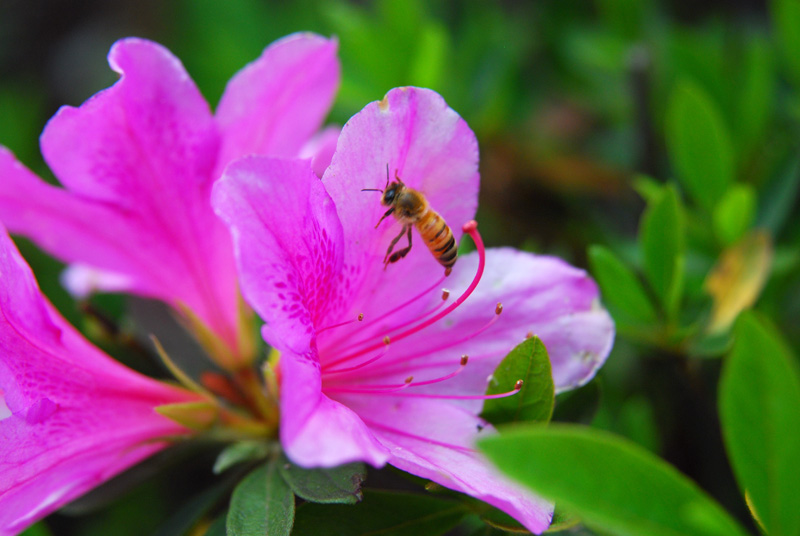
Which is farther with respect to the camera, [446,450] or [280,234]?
[446,450]

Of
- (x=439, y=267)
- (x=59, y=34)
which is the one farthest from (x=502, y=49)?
(x=59, y=34)

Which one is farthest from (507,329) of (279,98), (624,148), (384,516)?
(624,148)

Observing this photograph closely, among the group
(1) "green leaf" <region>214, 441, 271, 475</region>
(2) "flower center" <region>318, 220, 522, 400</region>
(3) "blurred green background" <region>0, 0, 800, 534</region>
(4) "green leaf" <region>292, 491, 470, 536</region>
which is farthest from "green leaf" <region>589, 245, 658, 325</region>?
(1) "green leaf" <region>214, 441, 271, 475</region>

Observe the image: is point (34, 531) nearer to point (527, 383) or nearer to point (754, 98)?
point (527, 383)

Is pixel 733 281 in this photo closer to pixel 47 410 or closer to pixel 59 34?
pixel 47 410

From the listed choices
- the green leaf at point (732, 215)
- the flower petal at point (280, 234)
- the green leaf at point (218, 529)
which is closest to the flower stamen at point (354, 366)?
Answer: the flower petal at point (280, 234)

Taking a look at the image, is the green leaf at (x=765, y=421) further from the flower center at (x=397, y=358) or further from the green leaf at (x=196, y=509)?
the green leaf at (x=196, y=509)

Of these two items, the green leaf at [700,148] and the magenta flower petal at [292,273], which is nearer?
the magenta flower petal at [292,273]

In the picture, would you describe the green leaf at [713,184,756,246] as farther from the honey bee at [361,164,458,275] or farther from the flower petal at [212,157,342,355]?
the flower petal at [212,157,342,355]
